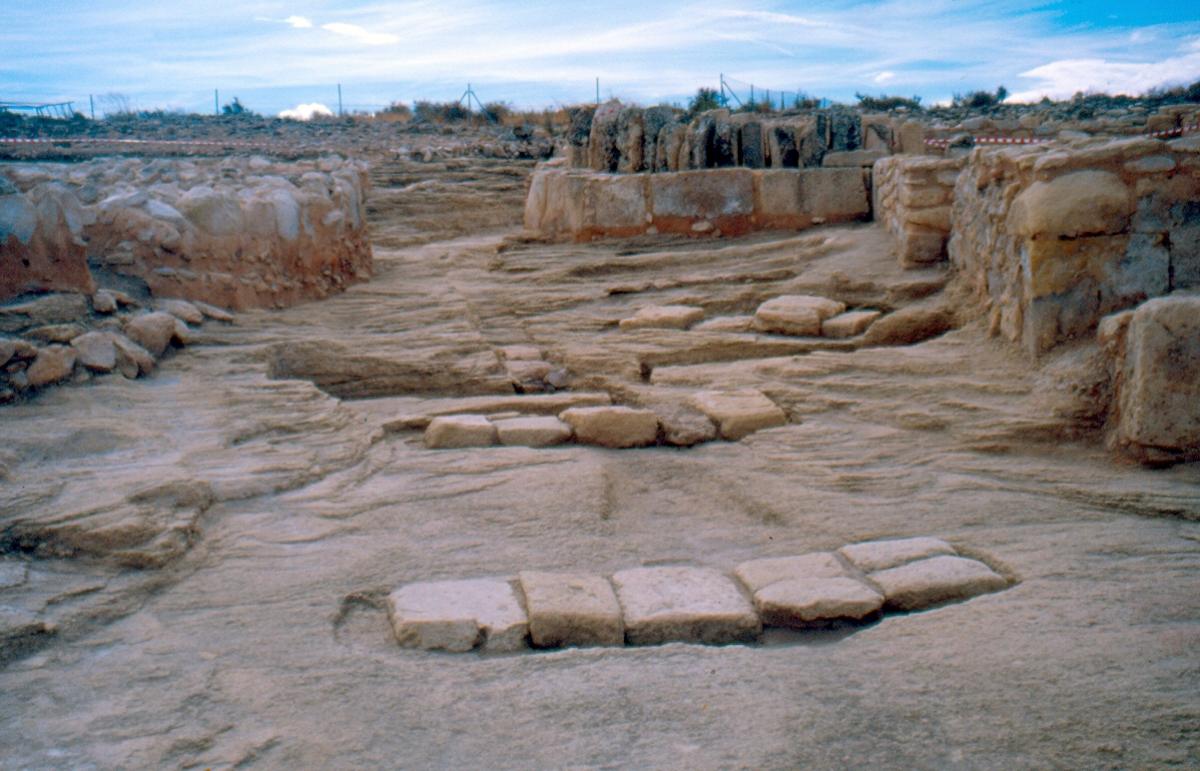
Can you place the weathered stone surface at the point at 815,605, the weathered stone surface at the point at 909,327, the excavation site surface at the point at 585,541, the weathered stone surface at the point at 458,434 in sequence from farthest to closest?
the weathered stone surface at the point at 909,327, the weathered stone surface at the point at 458,434, the weathered stone surface at the point at 815,605, the excavation site surface at the point at 585,541

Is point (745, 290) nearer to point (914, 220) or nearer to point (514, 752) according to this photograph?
point (914, 220)

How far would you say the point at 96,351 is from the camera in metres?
4.55

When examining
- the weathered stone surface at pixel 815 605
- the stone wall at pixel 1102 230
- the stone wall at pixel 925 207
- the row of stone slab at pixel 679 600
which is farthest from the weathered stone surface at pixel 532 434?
the stone wall at pixel 925 207

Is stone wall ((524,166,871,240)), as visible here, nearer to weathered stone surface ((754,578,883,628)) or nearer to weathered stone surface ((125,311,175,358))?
weathered stone surface ((125,311,175,358))

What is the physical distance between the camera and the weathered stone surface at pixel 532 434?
167 inches

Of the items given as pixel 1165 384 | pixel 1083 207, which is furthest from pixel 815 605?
pixel 1083 207

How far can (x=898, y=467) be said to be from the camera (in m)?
3.89

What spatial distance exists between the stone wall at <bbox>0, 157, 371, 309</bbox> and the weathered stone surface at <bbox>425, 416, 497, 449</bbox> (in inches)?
88.7

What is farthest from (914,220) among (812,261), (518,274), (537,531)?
(537,531)

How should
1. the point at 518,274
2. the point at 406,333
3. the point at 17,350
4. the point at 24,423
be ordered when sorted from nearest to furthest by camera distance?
the point at 24,423 → the point at 17,350 → the point at 406,333 → the point at 518,274

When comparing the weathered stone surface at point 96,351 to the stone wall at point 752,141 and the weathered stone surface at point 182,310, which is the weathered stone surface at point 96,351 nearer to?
the weathered stone surface at point 182,310

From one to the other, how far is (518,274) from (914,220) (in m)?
3.07

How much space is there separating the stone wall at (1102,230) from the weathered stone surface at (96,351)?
4.22m

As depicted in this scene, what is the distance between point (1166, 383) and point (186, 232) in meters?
5.34
